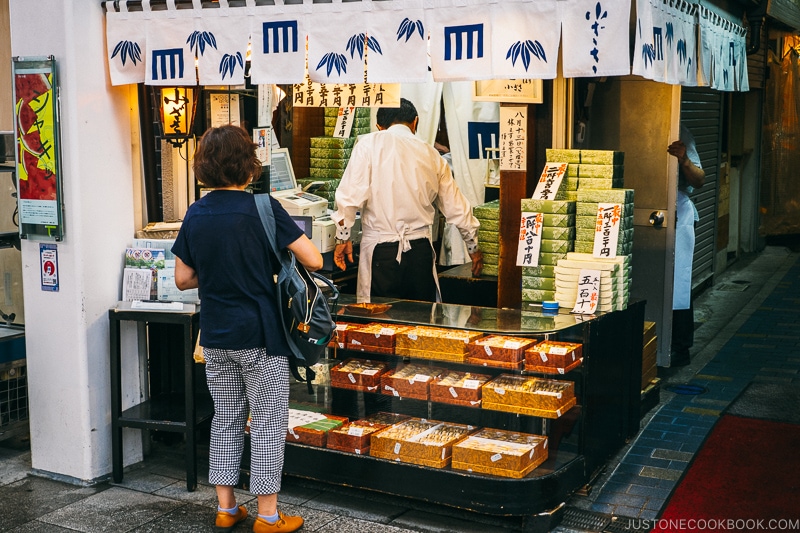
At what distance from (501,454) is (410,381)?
86 cm

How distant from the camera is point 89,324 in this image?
21.7 ft

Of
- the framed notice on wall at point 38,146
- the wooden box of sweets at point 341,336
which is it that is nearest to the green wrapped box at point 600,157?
the wooden box of sweets at point 341,336

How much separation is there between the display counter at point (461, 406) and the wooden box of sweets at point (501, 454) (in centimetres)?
1

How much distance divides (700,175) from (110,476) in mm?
5864

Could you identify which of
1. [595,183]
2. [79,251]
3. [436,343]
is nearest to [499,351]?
[436,343]

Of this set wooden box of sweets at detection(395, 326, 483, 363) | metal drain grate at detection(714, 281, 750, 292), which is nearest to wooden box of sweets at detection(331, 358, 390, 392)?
wooden box of sweets at detection(395, 326, 483, 363)

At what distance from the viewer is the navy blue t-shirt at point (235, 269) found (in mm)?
5410

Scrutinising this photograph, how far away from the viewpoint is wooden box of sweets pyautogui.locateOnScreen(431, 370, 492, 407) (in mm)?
6113

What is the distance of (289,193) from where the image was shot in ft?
30.8

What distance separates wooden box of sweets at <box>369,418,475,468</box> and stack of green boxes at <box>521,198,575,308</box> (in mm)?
1259

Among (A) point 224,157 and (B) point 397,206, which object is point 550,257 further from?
(A) point 224,157

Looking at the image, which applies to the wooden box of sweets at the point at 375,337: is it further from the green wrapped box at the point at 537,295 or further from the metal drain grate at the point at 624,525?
the metal drain grate at the point at 624,525

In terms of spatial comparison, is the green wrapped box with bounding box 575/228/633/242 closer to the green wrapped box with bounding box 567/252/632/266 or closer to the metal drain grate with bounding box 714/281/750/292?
the green wrapped box with bounding box 567/252/632/266

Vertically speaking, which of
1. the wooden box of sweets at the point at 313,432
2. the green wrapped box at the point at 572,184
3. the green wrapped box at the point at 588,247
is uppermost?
the green wrapped box at the point at 572,184
